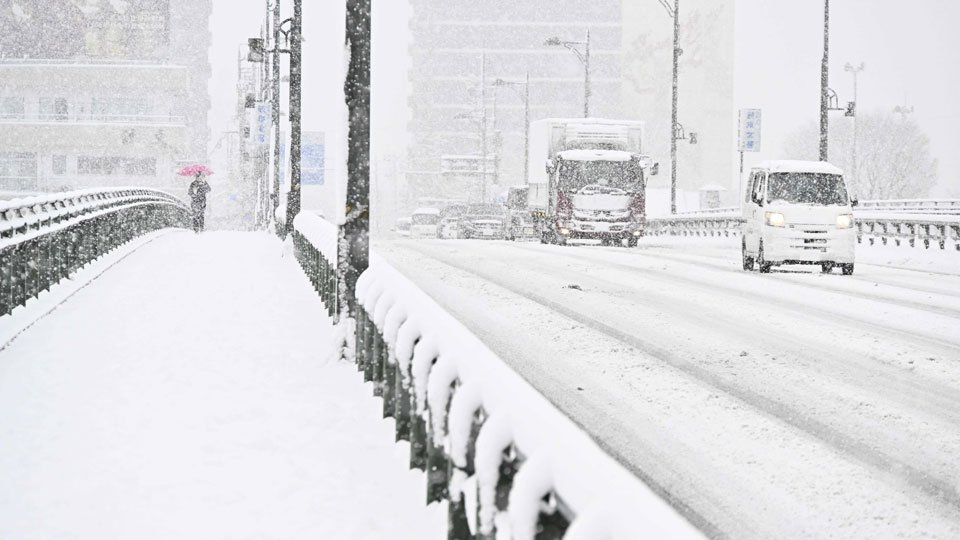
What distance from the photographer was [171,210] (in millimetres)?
46812

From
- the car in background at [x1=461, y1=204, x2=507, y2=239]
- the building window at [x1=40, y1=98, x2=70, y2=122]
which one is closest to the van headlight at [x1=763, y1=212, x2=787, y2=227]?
the car in background at [x1=461, y1=204, x2=507, y2=239]

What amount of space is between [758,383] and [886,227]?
2284 cm

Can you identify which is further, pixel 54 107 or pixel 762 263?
pixel 54 107

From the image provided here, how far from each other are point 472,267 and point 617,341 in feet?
35.2

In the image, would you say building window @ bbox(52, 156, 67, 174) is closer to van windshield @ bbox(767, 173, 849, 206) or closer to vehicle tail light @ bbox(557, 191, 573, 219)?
vehicle tail light @ bbox(557, 191, 573, 219)

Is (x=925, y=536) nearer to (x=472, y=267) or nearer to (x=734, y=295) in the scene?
(x=734, y=295)

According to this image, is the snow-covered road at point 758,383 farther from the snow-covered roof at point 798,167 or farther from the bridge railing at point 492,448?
the snow-covered roof at point 798,167

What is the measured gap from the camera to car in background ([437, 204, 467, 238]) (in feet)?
192

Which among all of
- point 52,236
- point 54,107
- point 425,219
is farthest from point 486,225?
point 54,107

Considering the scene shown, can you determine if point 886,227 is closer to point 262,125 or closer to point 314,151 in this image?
point 262,125

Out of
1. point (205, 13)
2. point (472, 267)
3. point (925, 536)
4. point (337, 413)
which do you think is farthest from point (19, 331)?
point (205, 13)

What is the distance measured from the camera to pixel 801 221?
2295 centimetres

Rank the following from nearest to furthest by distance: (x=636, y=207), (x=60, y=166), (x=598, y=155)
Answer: (x=636, y=207) → (x=598, y=155) → (x=60, y=166)

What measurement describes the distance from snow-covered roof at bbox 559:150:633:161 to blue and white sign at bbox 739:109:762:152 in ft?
96.4
